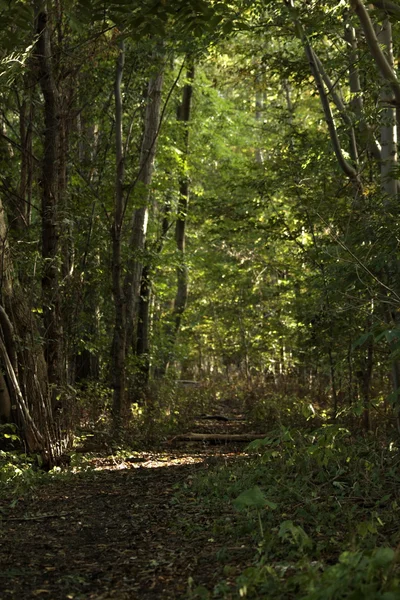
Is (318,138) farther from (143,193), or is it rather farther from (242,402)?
(242,402)

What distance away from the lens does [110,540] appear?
4.86 metres

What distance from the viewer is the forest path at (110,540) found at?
3746 mm

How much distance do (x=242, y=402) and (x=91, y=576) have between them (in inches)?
537

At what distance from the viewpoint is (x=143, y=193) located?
11.5m

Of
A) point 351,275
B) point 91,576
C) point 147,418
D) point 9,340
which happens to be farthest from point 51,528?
point 147,418

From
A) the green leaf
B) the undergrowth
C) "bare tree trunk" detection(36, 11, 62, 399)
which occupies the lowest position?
the undergrowth

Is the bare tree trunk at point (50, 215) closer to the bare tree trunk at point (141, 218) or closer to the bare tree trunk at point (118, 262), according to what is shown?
the bare tree trunk at point (118, 262)

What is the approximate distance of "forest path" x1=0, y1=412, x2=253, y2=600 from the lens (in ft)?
12.3

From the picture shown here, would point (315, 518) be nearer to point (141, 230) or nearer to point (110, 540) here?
point (110, 540)

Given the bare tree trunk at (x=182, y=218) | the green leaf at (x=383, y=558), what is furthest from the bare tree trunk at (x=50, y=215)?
the bare tree trunk at (x=182, y=218)

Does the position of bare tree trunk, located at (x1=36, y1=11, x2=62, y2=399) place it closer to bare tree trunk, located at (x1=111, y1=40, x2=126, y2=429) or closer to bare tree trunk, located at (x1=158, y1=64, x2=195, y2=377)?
bare tree trunk, located at (x1=111, y1=40, x2=126, y2=429)

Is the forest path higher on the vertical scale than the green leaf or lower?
lower

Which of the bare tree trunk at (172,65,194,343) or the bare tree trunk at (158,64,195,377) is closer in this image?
the bare tree trunk at (158,64,195,377)

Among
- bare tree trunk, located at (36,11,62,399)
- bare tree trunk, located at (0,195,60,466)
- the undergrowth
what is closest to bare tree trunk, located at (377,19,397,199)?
the undergrowth
